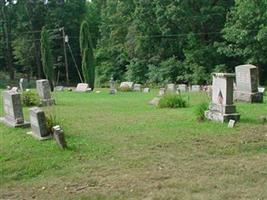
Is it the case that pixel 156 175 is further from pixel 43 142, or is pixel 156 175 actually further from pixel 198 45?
pixel 198 45

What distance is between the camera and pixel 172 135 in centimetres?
947

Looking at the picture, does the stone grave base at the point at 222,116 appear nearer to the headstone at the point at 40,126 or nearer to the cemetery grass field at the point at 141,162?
the cemetery grass field at the point at 141,162

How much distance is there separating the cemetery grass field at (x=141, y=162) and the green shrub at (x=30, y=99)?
5.26 m

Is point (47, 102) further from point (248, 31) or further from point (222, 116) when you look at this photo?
point (248, 31)

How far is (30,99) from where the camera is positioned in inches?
659

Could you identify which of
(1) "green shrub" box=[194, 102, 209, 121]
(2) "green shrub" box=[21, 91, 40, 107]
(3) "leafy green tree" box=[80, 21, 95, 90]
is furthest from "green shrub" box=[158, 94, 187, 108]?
(3) "leafy green tree" box=[80, 21, 95, 90]

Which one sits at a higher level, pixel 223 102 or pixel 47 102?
pixel 223 102

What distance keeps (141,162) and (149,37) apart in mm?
33703

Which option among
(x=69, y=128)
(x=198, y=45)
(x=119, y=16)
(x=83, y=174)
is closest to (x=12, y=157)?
(x=83, y=174)

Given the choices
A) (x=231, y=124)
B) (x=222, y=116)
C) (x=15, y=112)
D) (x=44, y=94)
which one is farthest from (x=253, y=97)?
(x=15, y=112)

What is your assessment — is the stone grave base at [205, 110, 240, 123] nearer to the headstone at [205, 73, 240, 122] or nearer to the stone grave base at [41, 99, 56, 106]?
the headstone at [205, 73, 240, 122]

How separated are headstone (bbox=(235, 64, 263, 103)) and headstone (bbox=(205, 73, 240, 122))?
3764 millimetres

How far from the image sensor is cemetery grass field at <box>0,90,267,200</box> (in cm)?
602

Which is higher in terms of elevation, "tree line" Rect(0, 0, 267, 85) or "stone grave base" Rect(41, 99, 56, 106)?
"tree line" Rect(0, 0, 267, 85)
